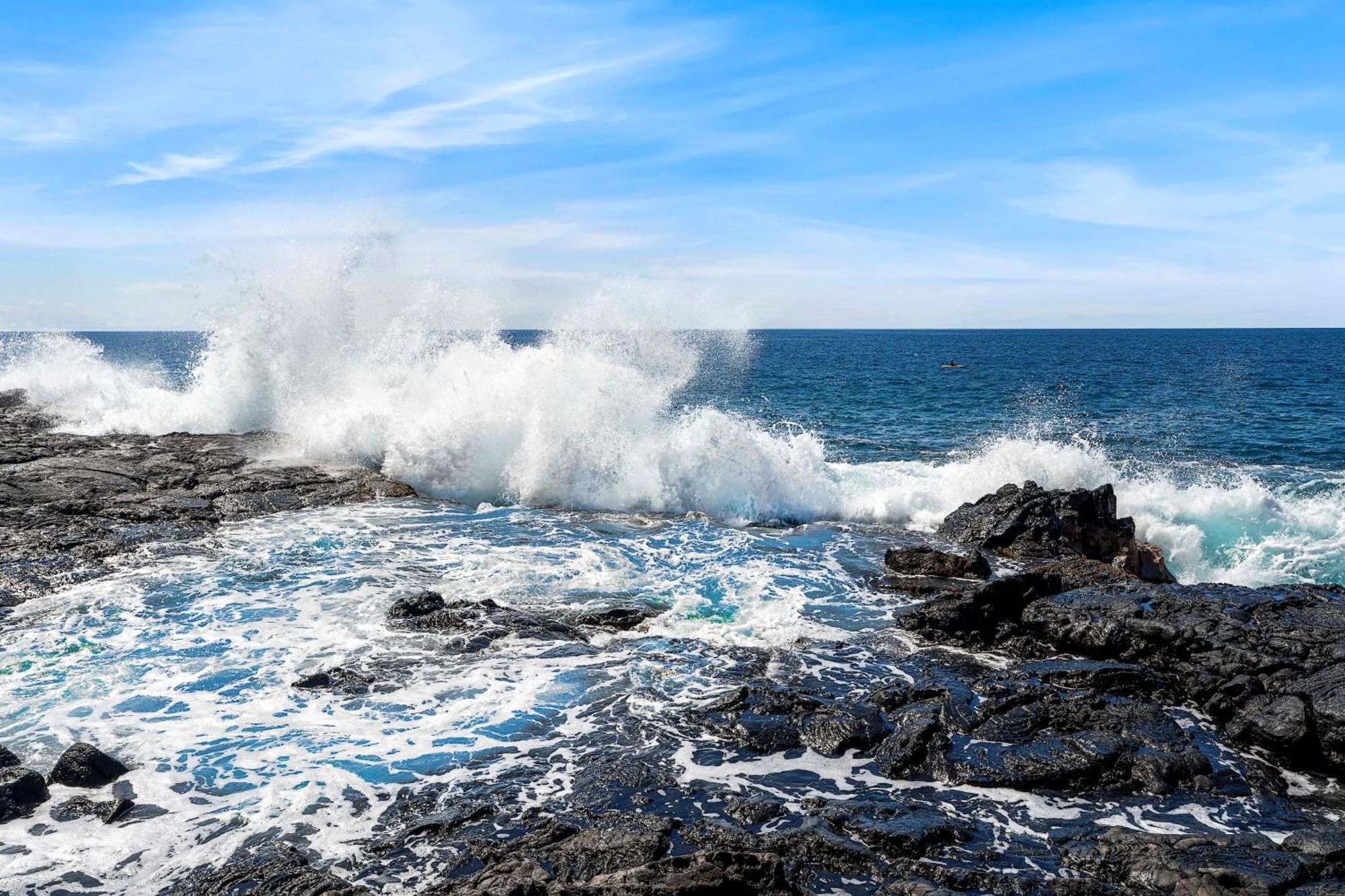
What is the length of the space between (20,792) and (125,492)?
1115cm

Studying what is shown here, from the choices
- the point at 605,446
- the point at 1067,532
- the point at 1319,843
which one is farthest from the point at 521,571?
the point at 1319,843

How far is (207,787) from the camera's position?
670 cm

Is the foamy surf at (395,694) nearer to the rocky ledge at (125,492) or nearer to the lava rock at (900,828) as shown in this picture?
the lava rock at (900,828)

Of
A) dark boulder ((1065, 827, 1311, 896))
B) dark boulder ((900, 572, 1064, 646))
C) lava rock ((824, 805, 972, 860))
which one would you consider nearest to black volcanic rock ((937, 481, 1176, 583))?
dark boulder ((900, 572, 1064, 646))

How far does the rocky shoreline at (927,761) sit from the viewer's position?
5461 mm

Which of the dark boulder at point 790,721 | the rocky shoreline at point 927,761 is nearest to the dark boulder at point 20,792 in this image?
the rocky shoreline at point 927,761

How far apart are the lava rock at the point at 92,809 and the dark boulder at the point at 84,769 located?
0.77ft

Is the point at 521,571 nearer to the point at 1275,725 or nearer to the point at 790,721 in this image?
the point at 790,721

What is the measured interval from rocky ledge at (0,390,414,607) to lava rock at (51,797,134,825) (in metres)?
5.62

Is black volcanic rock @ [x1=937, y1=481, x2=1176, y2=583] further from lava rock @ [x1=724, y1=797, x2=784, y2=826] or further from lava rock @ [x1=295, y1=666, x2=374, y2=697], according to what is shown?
lava rock @ [x1=295, y1=666, x2=374, y2=697]

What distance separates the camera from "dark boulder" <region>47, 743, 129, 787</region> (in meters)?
6.69

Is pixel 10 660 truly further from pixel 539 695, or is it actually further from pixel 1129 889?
pixel 1129 889

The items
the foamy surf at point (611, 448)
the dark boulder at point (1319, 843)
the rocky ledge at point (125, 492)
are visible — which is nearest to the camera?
the dark boulder at point (1319, 843)

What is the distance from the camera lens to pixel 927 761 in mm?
7145
